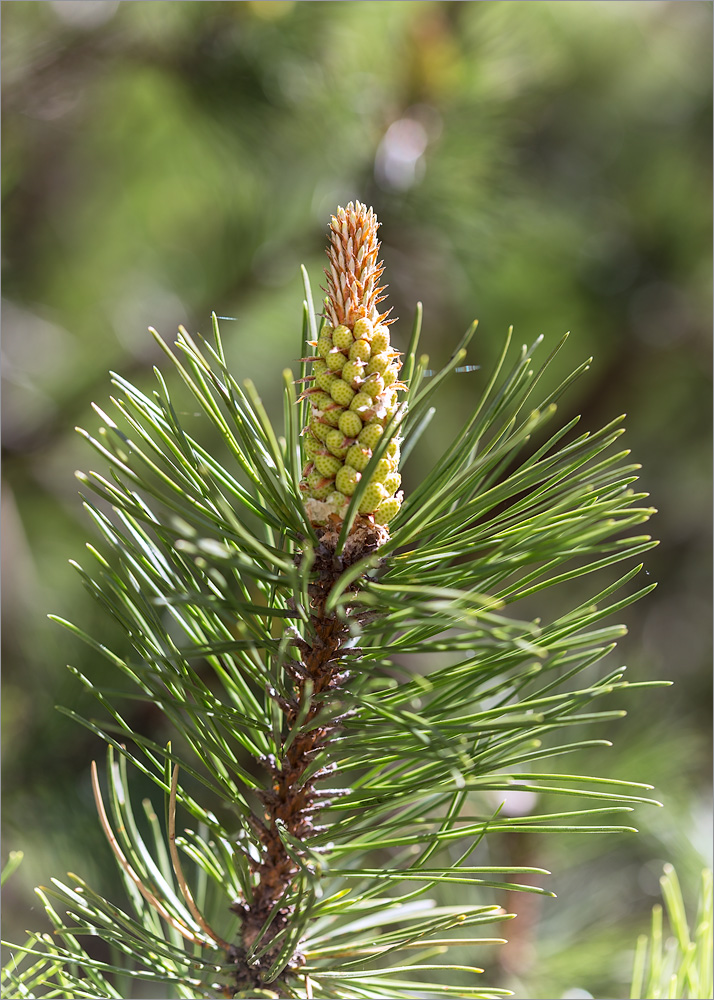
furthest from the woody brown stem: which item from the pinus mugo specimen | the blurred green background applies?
the blurred green background

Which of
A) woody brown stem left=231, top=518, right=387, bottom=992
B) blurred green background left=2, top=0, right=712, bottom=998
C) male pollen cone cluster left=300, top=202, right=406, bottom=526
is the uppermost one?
blurred green background left=2, top=0, right=712, bottom=998

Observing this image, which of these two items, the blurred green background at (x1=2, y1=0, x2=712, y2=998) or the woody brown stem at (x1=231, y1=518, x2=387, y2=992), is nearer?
the woody brown stem at (x1=231, y1=518, x2=387, y2=992)

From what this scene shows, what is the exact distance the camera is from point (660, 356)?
100 centimetres

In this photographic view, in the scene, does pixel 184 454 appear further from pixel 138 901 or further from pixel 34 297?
pixel 34 297

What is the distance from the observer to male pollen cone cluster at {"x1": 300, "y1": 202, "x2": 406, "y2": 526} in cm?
26

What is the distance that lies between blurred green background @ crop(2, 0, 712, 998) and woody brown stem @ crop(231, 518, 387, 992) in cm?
29

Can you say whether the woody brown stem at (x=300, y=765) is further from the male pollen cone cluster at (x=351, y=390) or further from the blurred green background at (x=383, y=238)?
the blurred green background at (x=383, y=238)

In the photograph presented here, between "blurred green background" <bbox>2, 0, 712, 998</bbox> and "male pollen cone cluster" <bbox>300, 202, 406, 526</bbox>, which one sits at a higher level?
"blurred green background" <bbox>2, 0, 712, 998</bbox>

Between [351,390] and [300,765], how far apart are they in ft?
0.42

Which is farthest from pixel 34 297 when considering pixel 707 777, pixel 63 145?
pixel 707 777

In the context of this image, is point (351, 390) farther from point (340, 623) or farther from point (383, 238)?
point (383, 238)

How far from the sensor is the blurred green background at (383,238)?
2.24 feet

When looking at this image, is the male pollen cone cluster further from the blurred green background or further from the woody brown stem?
the blurred green background

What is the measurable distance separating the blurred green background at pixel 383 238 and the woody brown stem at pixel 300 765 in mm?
289
